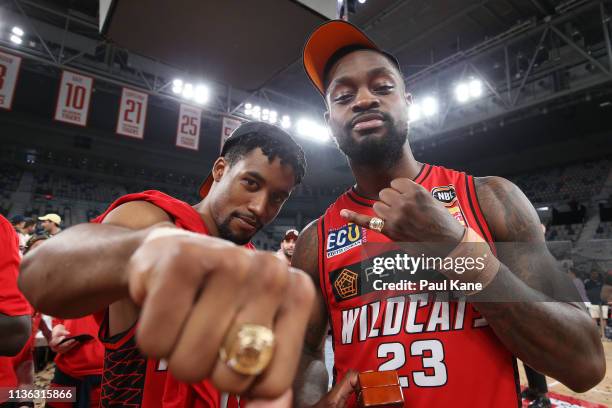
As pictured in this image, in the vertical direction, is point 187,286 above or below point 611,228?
below

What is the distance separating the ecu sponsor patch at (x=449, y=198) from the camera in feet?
4.43

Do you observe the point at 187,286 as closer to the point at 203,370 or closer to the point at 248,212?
the point at 203,370

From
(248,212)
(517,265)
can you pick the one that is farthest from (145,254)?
(517,265)

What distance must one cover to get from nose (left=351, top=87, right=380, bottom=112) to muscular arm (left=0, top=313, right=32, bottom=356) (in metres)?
2.15

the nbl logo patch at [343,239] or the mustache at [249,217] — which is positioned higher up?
the mustache at [249,217]

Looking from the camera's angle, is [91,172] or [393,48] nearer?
[393,48]

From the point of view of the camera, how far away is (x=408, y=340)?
126 centimetres

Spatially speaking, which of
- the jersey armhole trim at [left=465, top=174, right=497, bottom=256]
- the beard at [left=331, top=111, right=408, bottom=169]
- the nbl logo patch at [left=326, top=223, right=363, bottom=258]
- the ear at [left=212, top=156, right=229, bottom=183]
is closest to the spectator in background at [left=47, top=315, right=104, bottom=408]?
the ear at [left=212, top=156, right=229, bottom=183]

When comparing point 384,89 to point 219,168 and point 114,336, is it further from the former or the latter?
point 114,336

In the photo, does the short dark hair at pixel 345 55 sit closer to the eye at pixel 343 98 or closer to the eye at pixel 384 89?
the eye at pixel 384 89

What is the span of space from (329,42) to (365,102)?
0.47 m

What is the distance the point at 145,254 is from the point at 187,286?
102 mm

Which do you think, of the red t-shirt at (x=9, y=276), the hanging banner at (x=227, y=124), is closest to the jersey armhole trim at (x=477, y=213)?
the red t-shirt at (x=9, y=276)

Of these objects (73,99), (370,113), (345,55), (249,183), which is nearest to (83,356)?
(249,183)
